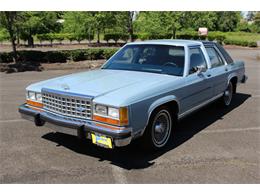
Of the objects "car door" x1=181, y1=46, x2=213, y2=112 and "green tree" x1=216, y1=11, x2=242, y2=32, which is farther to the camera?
"green tree" x1=216, y1=11, x2=242, y2=32

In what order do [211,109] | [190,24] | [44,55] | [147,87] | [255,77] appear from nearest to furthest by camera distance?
1. [147,87]
2. [211,109]
3. [255,77]
4. [44,55]
5. [190,24]

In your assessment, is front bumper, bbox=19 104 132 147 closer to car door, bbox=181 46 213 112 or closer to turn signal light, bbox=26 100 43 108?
turn signal light, bbox=26 100 43 108

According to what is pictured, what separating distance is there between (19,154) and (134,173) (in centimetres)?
181

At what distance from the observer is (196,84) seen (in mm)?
5070

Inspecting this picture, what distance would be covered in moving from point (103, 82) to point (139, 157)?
1237 millimetres

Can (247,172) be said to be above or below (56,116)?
below

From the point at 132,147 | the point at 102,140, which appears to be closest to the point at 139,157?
the point at 132,147

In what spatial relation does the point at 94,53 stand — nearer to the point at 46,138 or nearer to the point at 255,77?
the point at 255,77

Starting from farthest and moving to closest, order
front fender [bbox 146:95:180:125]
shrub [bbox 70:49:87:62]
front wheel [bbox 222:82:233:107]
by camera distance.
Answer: shrub [bbox 70:49:87:62] < front wheel [bbox 222:82:233:107] < front fender [bbox 146:95:180:125]

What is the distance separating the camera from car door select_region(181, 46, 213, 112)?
4.87 m

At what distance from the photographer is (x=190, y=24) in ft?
98.3

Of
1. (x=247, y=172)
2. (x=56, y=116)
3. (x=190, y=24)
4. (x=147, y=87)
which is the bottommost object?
(x=247, y=172)

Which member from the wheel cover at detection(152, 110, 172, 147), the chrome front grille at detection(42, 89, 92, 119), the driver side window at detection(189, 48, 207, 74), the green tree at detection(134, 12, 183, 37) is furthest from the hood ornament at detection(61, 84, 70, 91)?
the green tree at detection(134, 12, 183, 37)

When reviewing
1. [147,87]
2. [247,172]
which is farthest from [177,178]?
[147,87]
